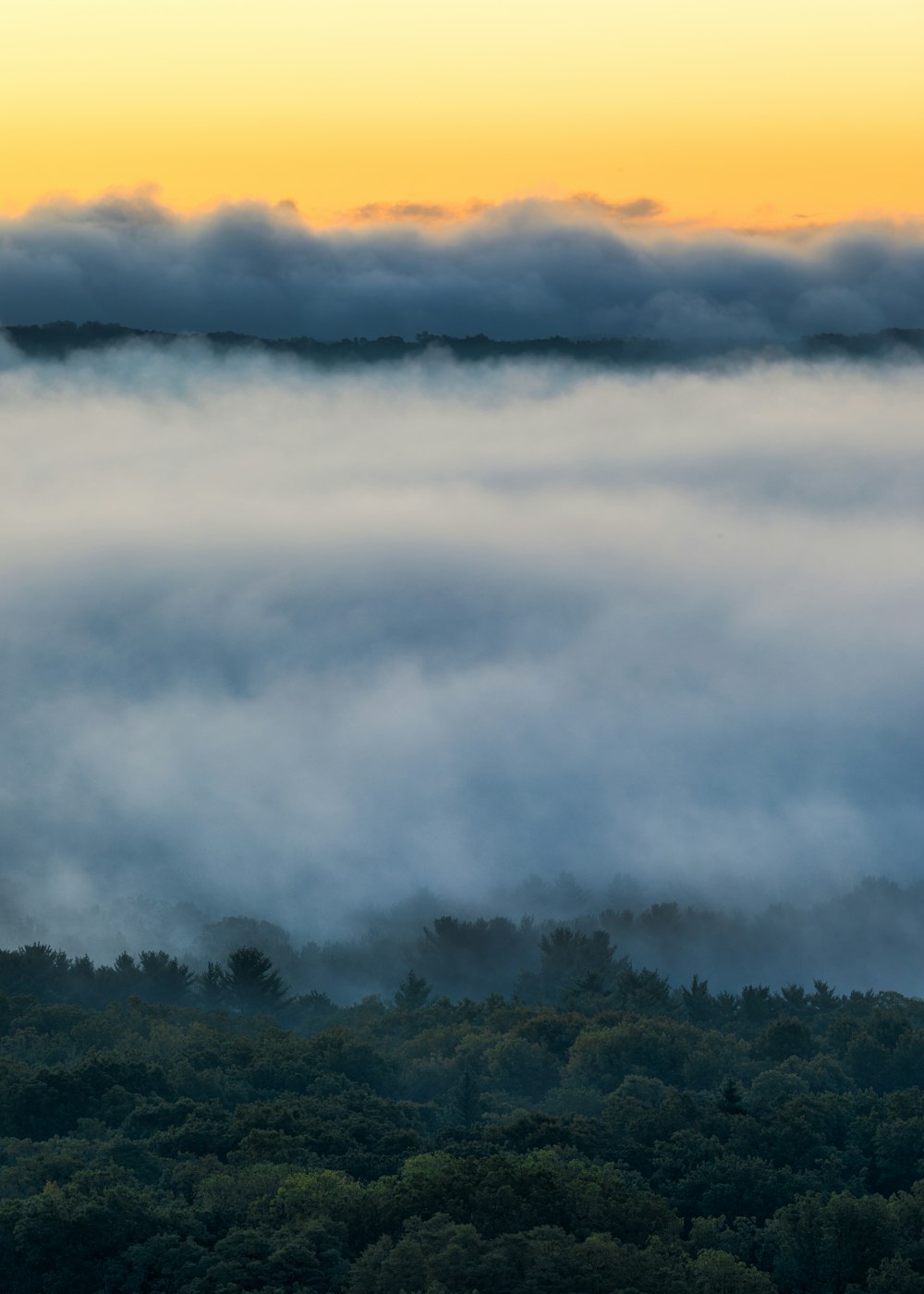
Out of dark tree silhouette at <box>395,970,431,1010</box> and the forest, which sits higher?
the forest

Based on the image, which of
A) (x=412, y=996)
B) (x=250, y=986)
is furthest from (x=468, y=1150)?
(x=250, y=986)

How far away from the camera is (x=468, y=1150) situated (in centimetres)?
6831

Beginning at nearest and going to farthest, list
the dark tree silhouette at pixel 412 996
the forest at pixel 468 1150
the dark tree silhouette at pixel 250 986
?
the forest at pixel 468 1150, the dark tree silhouette at pixel 412 996, the dark tree silhouette at pixel 250 986

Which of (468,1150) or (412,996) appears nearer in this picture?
(468,1150)

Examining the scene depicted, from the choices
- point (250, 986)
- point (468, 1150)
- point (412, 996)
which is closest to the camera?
point (468, 1150)

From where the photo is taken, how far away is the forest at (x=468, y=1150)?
5522 cm

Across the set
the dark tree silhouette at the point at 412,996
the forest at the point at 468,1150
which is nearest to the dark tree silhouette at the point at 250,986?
the dark tree silhouette at the point at 412,996

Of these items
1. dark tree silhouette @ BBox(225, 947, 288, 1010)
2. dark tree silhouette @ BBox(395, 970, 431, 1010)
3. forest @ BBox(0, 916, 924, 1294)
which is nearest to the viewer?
forest @ BBox(0, 916, 924, 1294)

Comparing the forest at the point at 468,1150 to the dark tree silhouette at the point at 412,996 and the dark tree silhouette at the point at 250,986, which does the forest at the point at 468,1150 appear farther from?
the dark tree silhouette at the point at 250,986

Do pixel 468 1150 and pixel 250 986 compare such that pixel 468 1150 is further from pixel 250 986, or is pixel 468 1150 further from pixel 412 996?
pixel 250 986

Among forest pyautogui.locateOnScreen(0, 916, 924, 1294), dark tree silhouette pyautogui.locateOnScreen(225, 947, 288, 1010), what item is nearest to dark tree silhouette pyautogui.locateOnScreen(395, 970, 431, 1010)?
dark tree silhouette pyautogui.locateOnScreen(225, 947, 288, 1010)

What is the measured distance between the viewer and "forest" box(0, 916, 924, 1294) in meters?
55.2

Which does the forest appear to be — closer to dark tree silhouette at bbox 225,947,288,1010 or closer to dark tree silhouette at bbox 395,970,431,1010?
dark tree silhouette at bbox 395,970,431,1010

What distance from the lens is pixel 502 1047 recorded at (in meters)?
96.6
